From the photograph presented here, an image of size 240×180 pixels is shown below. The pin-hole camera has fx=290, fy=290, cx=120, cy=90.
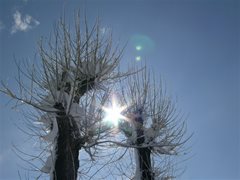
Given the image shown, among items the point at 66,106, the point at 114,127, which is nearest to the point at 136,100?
the point at 114,127

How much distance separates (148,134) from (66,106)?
3.80 m

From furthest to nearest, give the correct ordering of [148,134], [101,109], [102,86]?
[148,134] → [102,86] → [101,109]

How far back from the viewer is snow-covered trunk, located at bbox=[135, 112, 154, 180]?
864cm

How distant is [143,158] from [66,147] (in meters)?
3.63

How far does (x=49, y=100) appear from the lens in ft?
20.4

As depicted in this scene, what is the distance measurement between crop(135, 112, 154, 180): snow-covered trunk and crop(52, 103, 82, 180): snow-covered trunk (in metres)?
3.14

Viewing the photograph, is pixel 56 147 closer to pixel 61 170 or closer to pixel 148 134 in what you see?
pixel 61 170

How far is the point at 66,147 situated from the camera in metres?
5.80

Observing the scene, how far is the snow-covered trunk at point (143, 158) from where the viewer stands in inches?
340

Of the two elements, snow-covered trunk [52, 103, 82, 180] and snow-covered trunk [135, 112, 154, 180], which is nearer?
snow-covered trunk [52, 103, 82, 180]

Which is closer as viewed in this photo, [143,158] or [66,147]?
[66,147]

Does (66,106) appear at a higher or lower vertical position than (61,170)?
higher

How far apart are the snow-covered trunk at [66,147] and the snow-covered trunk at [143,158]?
314 cm

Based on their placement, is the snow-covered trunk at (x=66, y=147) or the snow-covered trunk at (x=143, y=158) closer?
the snow-covered trunk at (x=66, y=147)
